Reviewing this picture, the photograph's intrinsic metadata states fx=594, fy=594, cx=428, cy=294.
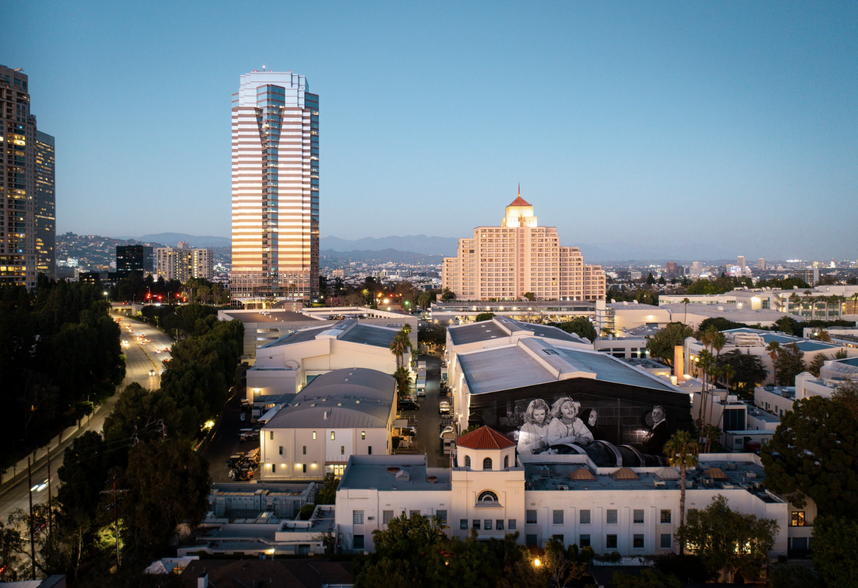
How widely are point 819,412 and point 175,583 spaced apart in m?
24.7

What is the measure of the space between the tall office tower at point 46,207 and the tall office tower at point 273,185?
3524cm

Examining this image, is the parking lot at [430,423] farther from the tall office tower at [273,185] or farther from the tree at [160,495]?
the tall office tower at [273,185]

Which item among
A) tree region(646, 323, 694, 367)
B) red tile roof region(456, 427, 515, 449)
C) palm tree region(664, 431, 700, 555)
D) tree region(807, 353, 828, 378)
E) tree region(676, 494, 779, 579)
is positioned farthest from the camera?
tree region(646, 323, 694, 367)

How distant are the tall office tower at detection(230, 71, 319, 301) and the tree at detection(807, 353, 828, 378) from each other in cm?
9247

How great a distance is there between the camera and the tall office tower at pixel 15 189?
9288cm

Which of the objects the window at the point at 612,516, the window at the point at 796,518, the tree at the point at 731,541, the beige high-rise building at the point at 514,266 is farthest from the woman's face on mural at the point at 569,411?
the beige high-rise building at the point at 514,266

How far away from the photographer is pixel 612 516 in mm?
23500

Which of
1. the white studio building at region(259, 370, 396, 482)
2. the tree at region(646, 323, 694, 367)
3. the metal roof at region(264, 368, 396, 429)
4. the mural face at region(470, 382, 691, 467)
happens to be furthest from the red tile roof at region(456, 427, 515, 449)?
the tree at region(646, 323, 694, 367)

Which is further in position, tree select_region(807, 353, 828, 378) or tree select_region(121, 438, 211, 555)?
tree select_region(807, 353, 828, 378)

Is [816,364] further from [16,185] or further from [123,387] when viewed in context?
[16,185]

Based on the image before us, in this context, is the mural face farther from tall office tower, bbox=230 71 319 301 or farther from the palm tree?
tall office tower, bbox=230 71 319 301

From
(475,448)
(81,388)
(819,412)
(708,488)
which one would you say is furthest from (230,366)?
(819,412)

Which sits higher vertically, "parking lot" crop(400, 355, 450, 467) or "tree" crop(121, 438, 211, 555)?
"tree" crop(121, 438, 211, 555)

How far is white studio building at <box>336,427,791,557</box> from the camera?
23000 millimetres
